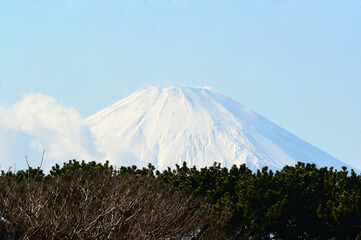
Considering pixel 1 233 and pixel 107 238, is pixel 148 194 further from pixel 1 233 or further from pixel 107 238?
pixel 107 238

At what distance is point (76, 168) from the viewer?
29234 millimetres

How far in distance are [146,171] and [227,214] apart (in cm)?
852

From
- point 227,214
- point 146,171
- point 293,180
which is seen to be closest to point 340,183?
point 293,180

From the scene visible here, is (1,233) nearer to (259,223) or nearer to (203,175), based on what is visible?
(259,223)

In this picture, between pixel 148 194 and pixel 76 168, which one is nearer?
pixel 148 194

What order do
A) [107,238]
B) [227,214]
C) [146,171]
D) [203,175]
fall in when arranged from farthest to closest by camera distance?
[146,171] → [203,175] → [227,214] → [107,238]

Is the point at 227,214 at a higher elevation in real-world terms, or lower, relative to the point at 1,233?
higher

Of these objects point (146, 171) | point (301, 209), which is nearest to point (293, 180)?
point (301, 209)

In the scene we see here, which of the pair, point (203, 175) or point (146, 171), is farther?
point (146, 171)

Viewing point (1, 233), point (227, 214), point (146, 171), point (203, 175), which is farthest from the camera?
point (146, 171)

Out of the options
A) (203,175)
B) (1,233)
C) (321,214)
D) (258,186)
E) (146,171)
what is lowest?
(1,233)

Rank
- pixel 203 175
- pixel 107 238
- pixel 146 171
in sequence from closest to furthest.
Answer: pixel 107 238 < pixel 203 175 < pixel 146 171

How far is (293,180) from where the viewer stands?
23.5 m

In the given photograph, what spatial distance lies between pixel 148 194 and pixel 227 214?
11.1 feet
